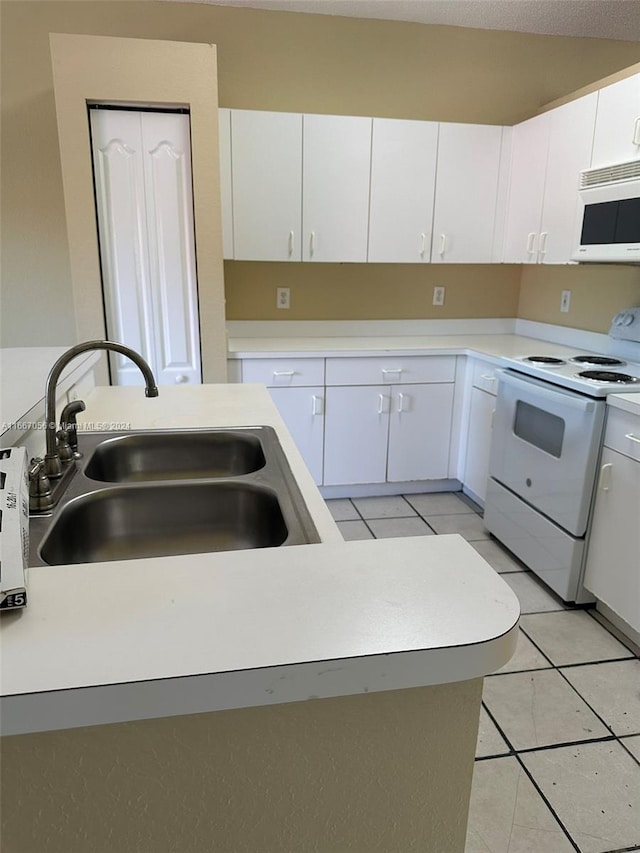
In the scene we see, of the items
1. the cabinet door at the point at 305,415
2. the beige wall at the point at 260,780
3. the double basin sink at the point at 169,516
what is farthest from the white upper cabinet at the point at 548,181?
the beige wall at the point at 260,780

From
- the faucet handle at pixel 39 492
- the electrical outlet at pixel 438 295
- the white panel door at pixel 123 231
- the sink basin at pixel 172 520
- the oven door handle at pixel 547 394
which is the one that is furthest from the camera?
the electrical outlet at pixel 438 295

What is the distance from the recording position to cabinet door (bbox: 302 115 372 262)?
3072 millimetres

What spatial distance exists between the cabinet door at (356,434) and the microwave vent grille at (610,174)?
1.35 m

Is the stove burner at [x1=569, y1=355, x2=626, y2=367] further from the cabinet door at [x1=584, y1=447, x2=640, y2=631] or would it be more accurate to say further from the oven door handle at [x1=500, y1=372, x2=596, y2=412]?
the cabinet door at [x1=584, y1=447, x2=640, y2=631]

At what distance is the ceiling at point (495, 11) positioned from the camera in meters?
3.02

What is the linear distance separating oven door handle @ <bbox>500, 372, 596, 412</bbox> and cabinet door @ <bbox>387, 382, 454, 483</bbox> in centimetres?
59

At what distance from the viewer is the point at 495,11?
10.2 feet

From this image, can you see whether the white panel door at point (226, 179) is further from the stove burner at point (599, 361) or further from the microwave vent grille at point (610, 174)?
the stove burner at point (599, 361)

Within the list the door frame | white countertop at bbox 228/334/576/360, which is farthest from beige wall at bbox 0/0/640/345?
the door frame

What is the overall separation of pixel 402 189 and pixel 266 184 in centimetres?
72

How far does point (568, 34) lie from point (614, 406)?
98.8 inches

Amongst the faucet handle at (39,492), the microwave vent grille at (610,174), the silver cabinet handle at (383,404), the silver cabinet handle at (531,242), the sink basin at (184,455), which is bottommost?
the silver cabinet handle at (383,404)

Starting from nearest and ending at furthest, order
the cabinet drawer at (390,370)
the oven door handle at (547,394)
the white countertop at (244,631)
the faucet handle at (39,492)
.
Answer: the white countertop at (244,631) → the faucet handle at (39,492) → the oven door handle at (547,394) → the cabinet drawer at (390,370)

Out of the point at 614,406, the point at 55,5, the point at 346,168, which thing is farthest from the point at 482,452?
the point at 55,5
